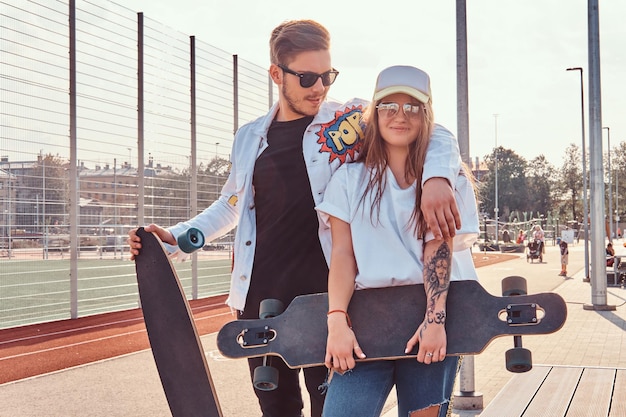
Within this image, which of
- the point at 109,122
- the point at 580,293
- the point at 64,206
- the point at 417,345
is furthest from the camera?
Answer: the point at 580,293

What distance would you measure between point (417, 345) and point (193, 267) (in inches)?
504

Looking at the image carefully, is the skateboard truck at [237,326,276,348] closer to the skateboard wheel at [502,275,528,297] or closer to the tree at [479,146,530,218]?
the skateboard wheel at [502,275,528,297]

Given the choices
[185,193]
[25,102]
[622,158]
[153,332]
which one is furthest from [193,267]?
[622,158]

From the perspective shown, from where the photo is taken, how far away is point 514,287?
6.93 feet

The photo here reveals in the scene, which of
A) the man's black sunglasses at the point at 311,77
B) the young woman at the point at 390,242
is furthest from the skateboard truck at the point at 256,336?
the man's black sunglasses at the point at 311,77

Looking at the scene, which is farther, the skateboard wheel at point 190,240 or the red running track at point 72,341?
the red running track at point 72,341

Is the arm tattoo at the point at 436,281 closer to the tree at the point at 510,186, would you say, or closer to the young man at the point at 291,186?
the young man at the point at 291,186

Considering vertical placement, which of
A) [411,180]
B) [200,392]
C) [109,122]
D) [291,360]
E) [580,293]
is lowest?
[580,293]

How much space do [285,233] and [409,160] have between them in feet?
2.06

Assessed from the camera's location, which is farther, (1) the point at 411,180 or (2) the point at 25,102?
(2) the point at 25,102

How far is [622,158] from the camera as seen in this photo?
9250cm

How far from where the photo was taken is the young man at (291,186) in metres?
2.62

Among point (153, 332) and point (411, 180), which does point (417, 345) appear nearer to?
point (411, 180)

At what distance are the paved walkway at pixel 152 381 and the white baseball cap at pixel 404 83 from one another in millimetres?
3365
